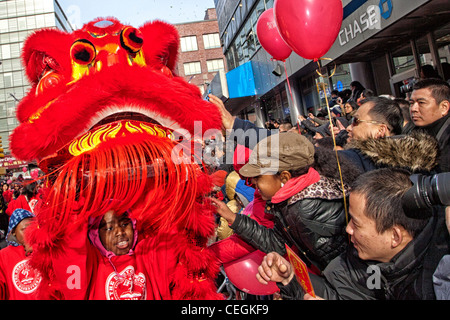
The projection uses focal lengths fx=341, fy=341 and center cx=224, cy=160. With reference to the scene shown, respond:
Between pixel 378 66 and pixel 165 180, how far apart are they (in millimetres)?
8918

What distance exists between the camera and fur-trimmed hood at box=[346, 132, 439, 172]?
1648mm

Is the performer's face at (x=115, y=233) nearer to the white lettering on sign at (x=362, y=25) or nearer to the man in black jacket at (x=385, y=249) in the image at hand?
the man in black jacket at (x=385, y=249)

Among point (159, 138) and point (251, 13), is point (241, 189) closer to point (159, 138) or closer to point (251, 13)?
point (159, 138)

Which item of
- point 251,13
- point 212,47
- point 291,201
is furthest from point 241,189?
point 212,47

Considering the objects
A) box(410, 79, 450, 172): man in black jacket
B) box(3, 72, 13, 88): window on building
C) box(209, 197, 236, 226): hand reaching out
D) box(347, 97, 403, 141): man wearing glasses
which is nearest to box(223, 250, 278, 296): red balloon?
box(209, 197, 236, 226): hand reaching out

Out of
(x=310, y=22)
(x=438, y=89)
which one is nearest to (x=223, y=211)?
(x=438, y=89)

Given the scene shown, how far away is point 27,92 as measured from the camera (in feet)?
5.22

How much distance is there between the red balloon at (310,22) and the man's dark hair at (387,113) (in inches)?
45.3

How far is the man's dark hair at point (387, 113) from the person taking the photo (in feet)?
8.82

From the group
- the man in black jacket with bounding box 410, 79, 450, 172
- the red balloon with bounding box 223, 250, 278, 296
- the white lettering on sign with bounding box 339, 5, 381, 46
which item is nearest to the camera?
the red balloon with bounding box 223, 250, 278, 296

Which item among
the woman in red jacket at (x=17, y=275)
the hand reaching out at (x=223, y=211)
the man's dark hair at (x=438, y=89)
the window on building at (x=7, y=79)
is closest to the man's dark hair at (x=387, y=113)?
the man's dark hair at (x=438, y=89)

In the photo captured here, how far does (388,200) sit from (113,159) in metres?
1.10

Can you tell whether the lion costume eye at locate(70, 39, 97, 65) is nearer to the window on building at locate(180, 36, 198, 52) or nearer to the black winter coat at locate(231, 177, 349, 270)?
the black winter coat at locate(231, 177, 349, 270)
